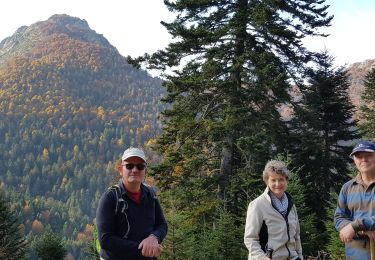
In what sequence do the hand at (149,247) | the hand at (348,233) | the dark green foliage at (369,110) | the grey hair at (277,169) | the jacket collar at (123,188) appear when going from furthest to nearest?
the dark green foliage at (369,110) → the grey hair at (277,169) → the hand at (348,233) → the jacket collar at (123,188) → the hand at (149,247)

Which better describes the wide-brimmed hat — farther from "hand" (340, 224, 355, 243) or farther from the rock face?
the rock face

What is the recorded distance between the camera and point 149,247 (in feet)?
10.8

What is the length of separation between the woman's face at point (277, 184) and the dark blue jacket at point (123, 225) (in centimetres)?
127

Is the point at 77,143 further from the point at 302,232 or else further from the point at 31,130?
the point at 302,232

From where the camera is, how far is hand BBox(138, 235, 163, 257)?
129 inches

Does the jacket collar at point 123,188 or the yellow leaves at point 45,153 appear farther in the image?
the yellow leaves at point 45,153

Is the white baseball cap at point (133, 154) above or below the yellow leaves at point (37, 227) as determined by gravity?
above

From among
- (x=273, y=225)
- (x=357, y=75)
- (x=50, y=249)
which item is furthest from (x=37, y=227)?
(x=273, y=225)

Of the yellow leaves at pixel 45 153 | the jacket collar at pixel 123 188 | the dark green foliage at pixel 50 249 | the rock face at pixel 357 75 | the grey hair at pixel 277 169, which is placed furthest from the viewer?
the yellow leaves at pixel 45 153

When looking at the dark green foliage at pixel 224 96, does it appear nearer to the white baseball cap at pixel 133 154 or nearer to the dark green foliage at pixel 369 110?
the white baseball cap at pixel 133 154

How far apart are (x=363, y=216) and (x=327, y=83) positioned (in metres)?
17.9

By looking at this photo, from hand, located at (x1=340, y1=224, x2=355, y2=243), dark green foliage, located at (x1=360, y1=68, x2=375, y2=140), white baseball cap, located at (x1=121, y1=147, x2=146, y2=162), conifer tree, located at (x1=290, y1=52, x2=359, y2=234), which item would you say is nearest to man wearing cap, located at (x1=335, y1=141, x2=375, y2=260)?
hand, located at (x1=340, y1=224, x2=355, y2=243)

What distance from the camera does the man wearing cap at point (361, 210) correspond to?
3.64 m

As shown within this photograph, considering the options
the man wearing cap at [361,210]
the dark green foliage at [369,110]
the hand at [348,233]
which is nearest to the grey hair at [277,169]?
the man wearing cap at [361,210]
